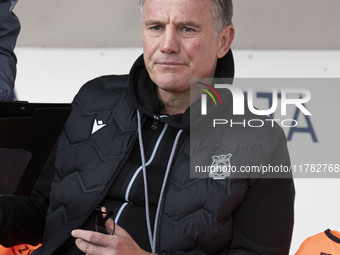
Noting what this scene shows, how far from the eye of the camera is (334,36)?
2.36 m

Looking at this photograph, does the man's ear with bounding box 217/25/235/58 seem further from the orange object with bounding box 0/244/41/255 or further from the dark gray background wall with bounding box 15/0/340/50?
the dark gray background wall with bounding box 15/0/340/50

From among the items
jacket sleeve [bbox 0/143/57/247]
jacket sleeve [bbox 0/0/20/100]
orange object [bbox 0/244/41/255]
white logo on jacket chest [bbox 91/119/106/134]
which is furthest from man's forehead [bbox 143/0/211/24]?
orange object [bbox 0/244/41/255]

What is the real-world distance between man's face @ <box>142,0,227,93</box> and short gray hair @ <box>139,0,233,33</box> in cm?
2

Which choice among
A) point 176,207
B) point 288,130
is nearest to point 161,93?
point 176,207

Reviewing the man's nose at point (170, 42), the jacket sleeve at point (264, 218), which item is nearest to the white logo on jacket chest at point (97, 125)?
the man's nose at point (170, 42)

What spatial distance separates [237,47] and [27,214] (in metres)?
1.35

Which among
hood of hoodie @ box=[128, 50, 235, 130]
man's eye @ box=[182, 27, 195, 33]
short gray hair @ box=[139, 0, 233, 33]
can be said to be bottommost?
hood of hoodie @ box=[128, 50, 235, 130]

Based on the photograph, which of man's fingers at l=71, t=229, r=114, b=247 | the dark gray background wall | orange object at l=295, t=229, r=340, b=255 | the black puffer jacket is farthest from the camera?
the dark gray background wall

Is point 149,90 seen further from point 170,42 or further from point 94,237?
point 94,237

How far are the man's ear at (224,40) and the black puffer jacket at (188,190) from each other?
0.8 inches

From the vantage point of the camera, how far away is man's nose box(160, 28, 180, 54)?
1.34 metres

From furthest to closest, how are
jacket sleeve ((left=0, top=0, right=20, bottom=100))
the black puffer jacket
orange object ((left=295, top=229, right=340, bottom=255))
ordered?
orange object ((left=295, top=229, right=340, bottom=255)) → jacket sleeve ((left=0, top=0, right=20, bottom=100)) → the black puffer jacket

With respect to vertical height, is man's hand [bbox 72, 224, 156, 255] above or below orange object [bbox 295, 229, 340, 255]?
above

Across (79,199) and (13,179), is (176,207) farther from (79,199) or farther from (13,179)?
(13,179)
